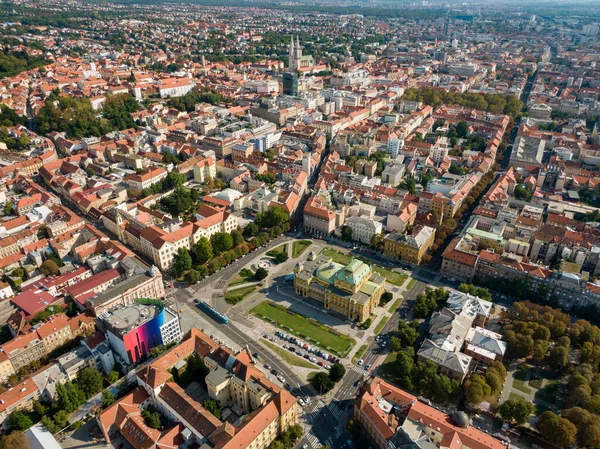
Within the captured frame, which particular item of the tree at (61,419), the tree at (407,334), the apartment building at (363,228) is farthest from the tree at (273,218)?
the tree at (61,419)

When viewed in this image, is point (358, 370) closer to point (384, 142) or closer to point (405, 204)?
point (405, 204)

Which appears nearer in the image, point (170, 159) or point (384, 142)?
point (170, 159)

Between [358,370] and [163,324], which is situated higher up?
[163,324]

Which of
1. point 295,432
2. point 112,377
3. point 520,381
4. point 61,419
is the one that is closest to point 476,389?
point 520,381

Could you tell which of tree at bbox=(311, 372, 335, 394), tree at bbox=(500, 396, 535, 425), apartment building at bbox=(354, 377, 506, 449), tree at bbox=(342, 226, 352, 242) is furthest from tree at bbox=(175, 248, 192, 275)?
tree at bbox=(500, 396, 535, 425)

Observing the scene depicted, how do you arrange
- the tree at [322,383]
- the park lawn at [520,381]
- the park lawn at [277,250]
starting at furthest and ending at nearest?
the park lawn at [277,250]
the park lawn at [520,381]
the tree at [322,383]

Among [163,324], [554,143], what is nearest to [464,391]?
[163,324]

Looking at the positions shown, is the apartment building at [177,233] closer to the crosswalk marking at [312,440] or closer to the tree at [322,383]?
the tree at [322,383]

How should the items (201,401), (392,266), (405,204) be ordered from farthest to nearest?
(405,204) < (392,266) < (201,401)
